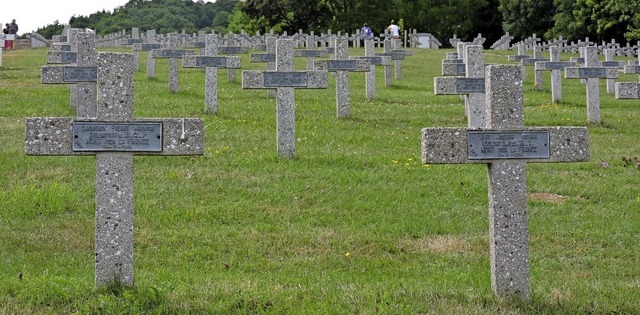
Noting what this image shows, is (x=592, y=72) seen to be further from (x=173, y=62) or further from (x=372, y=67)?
(x=173, y=62)

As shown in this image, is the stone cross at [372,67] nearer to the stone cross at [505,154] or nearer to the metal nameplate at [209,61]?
the metal nameplate at [209,61]

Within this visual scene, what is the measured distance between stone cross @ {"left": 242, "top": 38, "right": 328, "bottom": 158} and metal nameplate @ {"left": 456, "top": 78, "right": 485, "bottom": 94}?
2094 millimetres

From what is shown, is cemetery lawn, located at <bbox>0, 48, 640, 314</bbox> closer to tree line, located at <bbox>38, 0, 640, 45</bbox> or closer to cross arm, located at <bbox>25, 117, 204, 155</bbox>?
cross arm, located at <bbox>25, 117, 204, 155</bbox>

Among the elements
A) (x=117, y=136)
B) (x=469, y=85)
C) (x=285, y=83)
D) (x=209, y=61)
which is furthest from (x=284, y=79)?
(x=117, y=136)

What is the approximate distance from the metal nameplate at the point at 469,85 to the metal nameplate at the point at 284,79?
Answer: 247 centimetres

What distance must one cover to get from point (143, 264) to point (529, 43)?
46.7 meters

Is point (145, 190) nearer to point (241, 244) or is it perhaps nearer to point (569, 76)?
point (241, 244)

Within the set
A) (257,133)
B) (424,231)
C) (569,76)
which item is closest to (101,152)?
(424,231)

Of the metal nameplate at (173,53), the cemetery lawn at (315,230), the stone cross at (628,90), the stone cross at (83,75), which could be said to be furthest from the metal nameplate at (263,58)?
the stone cross at (628,90)

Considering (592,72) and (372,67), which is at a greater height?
(372,67)

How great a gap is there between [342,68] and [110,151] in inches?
466

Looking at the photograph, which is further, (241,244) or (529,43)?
(529,43)

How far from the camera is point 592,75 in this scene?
1805 centimetres

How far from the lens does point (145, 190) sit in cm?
1014
